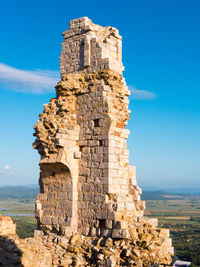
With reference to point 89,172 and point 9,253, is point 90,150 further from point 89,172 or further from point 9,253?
point 9,253

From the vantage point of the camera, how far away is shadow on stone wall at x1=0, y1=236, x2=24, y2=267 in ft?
30.7

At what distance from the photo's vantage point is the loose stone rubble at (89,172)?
426 inches

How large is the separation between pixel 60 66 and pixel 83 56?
46.5 inches

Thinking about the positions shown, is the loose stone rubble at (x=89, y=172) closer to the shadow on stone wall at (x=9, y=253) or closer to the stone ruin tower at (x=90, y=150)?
the stone ruin tower at (x=90, y=150)

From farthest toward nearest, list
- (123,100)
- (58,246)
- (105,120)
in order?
(123,100), (105,120), (58,246)

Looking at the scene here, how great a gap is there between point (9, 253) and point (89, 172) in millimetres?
3591

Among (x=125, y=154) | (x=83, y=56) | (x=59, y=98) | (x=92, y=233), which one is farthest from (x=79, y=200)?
(x=83, y=56)

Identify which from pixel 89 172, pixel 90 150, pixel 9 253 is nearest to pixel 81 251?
pixel 9 253

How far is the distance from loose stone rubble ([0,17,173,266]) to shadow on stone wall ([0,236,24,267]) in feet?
0.83

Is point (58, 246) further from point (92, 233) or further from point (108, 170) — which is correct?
point (108, 170)

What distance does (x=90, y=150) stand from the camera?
12.2 m

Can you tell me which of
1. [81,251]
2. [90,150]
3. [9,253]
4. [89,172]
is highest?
[90,150]

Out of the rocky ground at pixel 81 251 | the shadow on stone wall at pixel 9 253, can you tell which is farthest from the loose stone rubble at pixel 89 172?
the shadow on stone wall at pixel 9 253

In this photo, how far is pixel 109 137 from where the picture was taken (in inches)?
465
